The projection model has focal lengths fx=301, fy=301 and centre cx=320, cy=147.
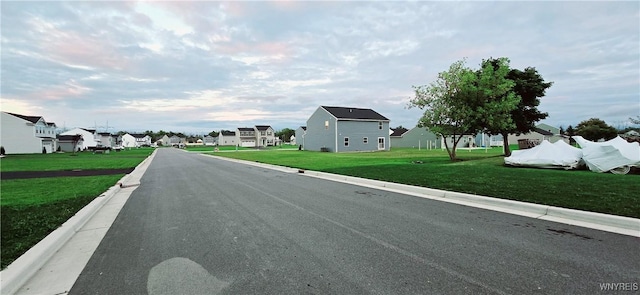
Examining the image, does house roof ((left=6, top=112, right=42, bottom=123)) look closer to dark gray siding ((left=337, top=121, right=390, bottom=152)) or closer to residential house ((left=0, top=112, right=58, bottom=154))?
residential house ((left=0, top=112, right=58, bottom=154))

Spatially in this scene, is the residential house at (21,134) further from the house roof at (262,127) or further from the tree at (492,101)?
the tree at (492,101)

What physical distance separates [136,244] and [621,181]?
41.7 ft

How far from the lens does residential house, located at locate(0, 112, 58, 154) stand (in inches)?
1890

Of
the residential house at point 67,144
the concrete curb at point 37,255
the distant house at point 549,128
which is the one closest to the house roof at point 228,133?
the residential house at point 67,144

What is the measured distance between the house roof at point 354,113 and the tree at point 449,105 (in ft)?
73.4

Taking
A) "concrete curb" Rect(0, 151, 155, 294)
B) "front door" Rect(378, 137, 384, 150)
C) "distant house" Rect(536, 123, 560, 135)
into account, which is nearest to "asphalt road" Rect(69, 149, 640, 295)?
"concrete curb" Rect(0, 151, 155, 294)

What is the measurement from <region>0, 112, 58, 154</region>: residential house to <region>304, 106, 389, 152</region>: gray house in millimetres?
46631

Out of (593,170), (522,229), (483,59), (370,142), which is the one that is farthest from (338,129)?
(522,229)

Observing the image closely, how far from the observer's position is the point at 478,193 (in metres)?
8.27

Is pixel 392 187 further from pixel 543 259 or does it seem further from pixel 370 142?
pixel 370 142

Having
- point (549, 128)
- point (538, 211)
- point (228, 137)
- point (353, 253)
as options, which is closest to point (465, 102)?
point (538, 211)

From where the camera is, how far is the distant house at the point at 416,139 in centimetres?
5547

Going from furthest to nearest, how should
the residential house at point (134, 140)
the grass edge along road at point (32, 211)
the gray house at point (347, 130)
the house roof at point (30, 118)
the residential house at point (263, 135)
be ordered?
the residential house at point (134, 140)
the residential house at point (263, 135)
the house roof at point (30, 118)
the gray house at point (347, 130)
the grass edge along road at point (32, 211)

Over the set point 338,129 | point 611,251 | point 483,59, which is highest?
point 483,59
